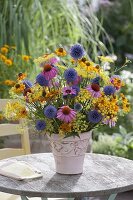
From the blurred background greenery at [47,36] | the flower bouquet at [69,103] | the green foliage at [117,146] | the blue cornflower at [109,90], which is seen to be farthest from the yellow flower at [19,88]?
the green foliage at [117,146]

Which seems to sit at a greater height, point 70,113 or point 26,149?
point 70,113

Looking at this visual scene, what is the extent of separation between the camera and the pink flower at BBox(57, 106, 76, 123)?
2070 mm

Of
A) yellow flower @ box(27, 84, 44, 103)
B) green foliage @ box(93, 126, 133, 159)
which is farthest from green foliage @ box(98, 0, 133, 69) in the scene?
yellow flower @ box(27, 84, 44, 103)

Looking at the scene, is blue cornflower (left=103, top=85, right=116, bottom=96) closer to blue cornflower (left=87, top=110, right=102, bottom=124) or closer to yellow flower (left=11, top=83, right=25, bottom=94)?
blue cornflower (left=87, top=110, right=102, bottom=124)

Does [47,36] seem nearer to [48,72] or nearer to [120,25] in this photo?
[48,72]

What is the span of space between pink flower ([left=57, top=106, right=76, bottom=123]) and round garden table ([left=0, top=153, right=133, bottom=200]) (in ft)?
0.89

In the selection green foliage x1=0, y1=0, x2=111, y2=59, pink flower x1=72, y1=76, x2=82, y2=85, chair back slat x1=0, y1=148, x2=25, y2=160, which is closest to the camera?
pink flower x1=72, y1=76, x2=82, y2=85

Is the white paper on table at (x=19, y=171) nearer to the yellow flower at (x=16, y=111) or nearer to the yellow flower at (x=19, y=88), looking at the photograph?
the yellow flower at (x=16, y=111)

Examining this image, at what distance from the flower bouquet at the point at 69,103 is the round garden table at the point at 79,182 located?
9 cm

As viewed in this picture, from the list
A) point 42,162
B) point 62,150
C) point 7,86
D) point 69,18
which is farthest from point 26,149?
point 69,18

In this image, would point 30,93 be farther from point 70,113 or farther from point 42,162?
point 42,162

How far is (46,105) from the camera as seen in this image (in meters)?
2.17

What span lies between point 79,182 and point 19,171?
0.27 meters

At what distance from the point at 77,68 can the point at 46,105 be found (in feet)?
0.64
